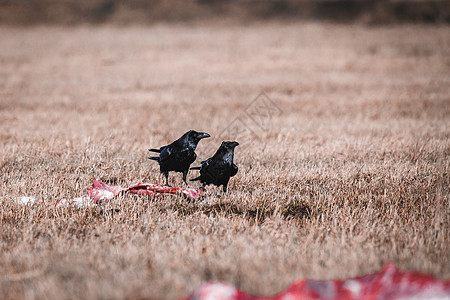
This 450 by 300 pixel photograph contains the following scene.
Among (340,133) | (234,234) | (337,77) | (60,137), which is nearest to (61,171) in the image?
(60,137)

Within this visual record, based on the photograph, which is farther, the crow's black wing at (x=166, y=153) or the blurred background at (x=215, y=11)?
the blurred background at (x=215, y=11)

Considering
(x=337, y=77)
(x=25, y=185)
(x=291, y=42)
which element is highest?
(x=291, y=42)

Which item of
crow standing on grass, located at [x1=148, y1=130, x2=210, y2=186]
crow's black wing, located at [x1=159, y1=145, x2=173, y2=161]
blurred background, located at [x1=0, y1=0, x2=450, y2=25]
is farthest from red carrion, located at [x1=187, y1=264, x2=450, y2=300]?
blurred background, located at [x1=0, y1=0, x2=450, y2=25]

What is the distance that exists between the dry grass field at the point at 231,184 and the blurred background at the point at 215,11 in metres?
28.0

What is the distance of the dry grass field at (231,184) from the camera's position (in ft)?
10.4

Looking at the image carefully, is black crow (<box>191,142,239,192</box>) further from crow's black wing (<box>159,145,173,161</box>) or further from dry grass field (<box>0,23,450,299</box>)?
crow's black wing (<box>159,145,173,161</box>)

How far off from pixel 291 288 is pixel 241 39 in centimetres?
2876

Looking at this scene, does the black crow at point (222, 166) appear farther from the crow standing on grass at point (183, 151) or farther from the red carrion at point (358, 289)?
the red carrion at point (358, 289)

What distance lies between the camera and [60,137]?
26.5ft

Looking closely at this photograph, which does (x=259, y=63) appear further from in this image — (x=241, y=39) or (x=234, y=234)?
(x=234, y=234)

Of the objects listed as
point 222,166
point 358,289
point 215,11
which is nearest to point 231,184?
point 222,166

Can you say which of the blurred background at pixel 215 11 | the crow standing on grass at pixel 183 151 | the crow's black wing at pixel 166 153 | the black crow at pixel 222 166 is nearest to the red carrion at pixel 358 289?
the black crow at pixel 222 166

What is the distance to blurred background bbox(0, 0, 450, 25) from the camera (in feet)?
136

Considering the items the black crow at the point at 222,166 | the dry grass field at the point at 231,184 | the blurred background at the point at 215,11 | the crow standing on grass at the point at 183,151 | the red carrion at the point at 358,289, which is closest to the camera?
the red carrion at the point at 358,289
